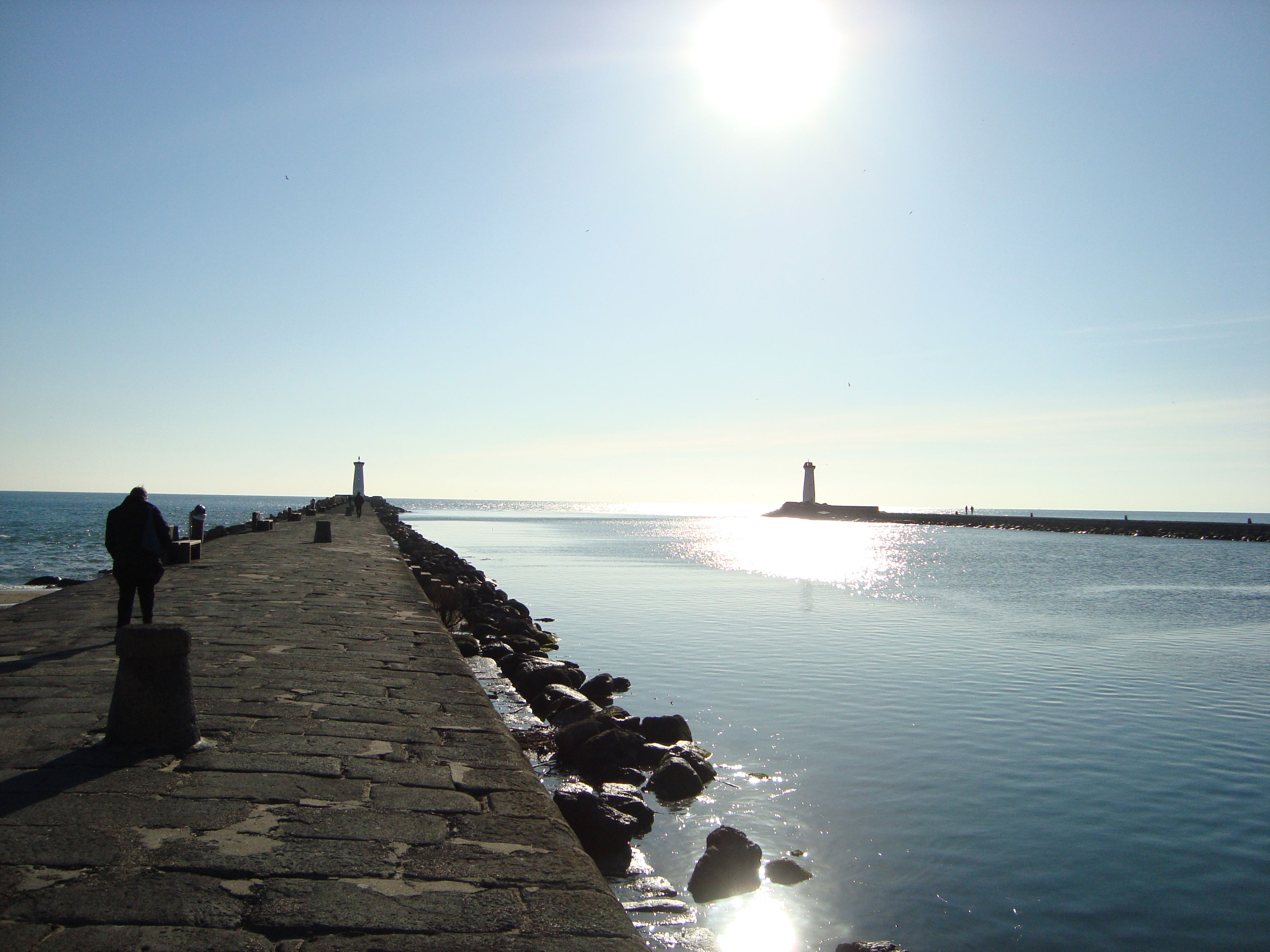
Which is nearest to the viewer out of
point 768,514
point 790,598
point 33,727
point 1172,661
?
point 33,727

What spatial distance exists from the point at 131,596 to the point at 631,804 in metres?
4.45

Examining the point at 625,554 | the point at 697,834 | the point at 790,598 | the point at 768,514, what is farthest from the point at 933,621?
the point at 768,514

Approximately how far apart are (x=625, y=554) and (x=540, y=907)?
3951 cm

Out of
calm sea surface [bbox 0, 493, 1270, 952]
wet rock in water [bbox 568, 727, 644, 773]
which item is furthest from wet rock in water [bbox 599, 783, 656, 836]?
wet rock in water [bbox 568, 727, 644, 773]

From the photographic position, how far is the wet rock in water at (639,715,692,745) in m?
8.43

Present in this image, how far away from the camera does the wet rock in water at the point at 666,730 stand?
8430 millimetres

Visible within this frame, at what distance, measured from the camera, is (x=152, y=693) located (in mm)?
4145

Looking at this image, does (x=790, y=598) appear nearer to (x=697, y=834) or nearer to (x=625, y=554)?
(x=697, y=834)

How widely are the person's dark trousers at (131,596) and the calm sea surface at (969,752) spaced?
4533 mm

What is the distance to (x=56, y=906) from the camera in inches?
103

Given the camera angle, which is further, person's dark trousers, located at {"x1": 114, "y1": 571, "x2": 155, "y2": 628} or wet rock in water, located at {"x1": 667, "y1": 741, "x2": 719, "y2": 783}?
wet rock in water, located at {"x1": 667, "y1": 741, "x2": 719, "y2": 783}

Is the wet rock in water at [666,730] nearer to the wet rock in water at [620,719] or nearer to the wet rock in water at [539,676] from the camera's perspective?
A: the wet rock in water at [620,719]

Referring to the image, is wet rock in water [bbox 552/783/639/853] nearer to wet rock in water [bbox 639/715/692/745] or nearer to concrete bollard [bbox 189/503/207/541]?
wet rock in water [bbox 639/715/692/745]

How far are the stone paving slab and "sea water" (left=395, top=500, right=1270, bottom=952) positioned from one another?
186 centimetres
